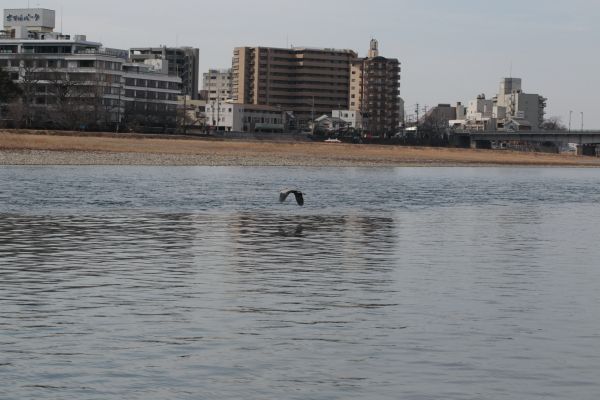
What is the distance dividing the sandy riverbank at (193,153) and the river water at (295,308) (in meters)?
65.9

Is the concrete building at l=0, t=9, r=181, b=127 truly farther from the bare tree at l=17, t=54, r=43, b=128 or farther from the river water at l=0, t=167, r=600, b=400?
the river water at l=0, t=167, r=600, b=400

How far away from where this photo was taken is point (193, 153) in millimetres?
126000

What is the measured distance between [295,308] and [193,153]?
106948mm

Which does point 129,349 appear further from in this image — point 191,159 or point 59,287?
point 191,159

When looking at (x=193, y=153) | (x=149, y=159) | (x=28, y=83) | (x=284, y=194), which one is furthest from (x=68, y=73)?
(x=284, y=194)

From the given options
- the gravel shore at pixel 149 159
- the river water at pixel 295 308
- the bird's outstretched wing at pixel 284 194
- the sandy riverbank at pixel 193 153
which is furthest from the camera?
the sandy riverbank at pixel 193 153

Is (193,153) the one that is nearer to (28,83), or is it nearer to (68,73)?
(28,83)

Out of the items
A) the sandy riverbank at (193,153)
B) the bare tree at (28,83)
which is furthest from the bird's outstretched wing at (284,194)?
the bare tree at (28,83)

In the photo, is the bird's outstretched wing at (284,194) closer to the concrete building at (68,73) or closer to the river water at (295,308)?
the river water at (295,308)

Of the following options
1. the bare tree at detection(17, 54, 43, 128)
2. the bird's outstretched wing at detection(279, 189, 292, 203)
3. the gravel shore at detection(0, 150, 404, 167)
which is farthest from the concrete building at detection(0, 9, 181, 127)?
the bird's outstretched wing at detection(279, 189, 292, 203)

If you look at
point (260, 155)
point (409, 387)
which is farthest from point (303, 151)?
point (409, 387)

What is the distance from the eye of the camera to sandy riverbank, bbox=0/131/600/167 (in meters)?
108

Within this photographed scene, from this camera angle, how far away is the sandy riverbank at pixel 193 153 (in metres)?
108

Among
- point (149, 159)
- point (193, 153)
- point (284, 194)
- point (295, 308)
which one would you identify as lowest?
point (295, 308)
